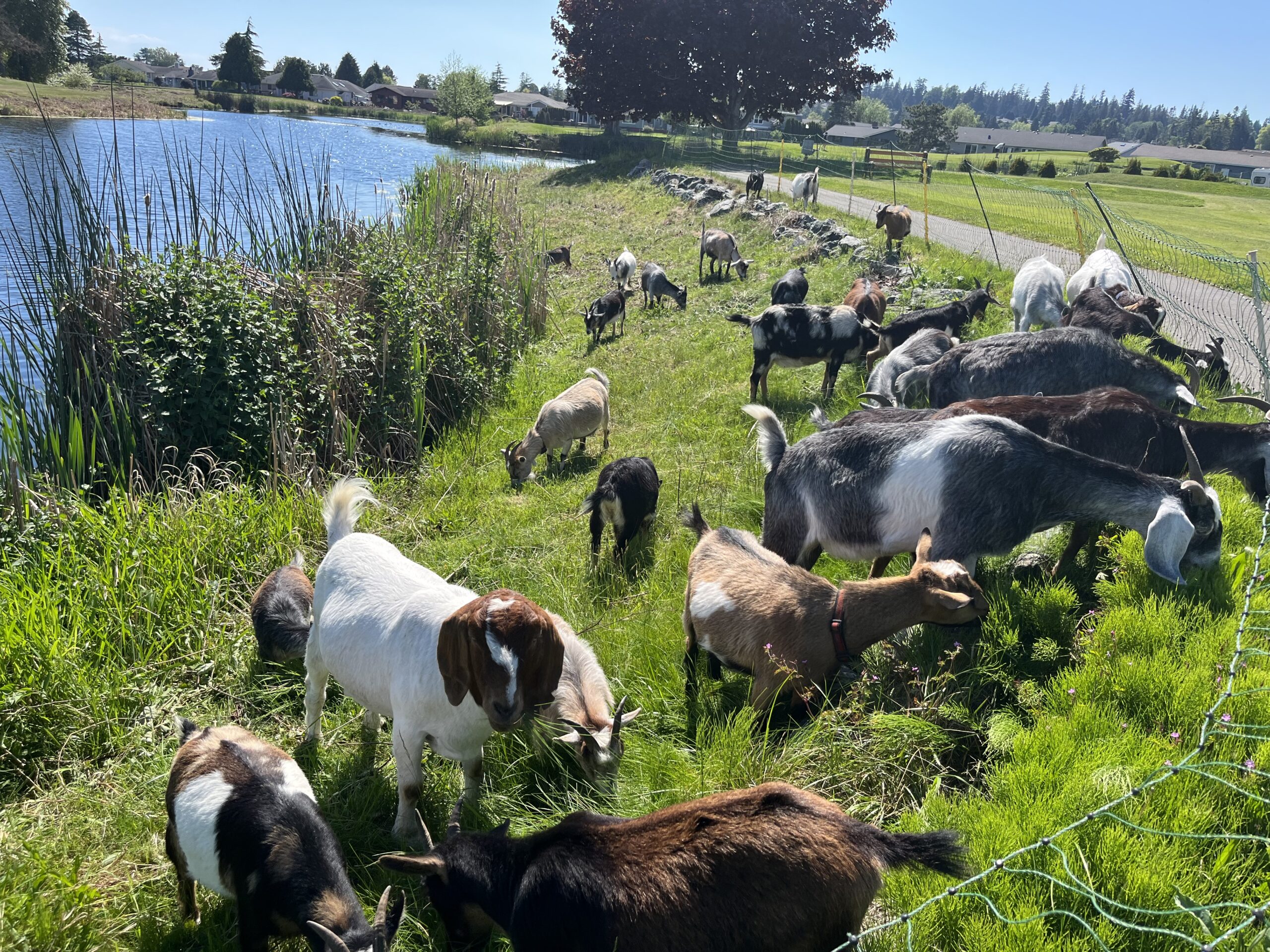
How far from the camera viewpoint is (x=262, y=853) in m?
2.66

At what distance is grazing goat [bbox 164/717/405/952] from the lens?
249 centimetres

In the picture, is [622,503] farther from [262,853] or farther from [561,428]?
[262,853]

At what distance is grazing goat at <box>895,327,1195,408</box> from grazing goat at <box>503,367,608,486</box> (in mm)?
3573

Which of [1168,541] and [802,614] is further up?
[1168,541]

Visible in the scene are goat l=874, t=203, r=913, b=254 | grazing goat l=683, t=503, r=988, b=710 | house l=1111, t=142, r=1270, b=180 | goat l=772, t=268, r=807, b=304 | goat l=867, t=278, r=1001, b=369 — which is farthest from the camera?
house l=1111, t=142, r=1270, b=180

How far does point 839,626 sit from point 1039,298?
6.87m

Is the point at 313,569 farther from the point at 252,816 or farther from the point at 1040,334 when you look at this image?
the point at 1040,334

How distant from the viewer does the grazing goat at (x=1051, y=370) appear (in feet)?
19.4

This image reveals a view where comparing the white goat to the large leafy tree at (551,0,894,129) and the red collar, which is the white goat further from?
the large leafy tree at (551,0,894,129)

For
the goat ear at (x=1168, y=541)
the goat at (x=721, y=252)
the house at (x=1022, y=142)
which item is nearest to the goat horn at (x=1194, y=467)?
the goat ear at (x=1168, y=541)

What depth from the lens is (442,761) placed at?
367 centimetres

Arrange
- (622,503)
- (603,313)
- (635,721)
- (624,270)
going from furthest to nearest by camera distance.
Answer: (624,270) → (603,313) → (622,503) → (635,721)

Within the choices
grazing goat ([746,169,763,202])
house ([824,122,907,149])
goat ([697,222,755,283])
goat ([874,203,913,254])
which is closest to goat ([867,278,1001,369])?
goat ([874,203,913,254])

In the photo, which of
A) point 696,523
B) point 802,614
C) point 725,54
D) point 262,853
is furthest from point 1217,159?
point 262,853
